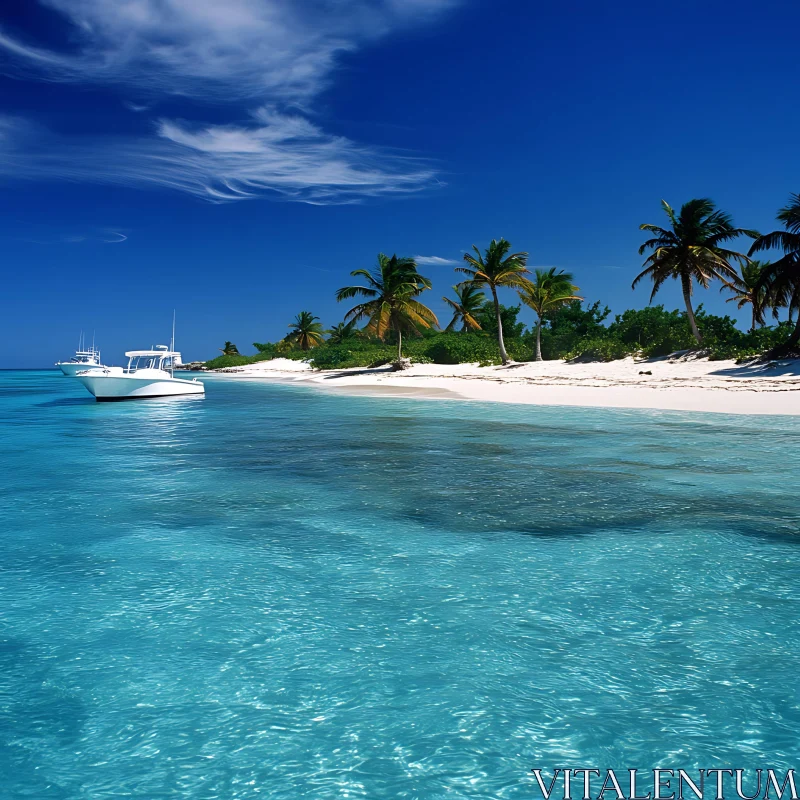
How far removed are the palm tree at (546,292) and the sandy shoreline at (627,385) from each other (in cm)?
472

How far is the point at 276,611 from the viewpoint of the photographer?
4.92 meters

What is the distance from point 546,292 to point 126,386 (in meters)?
28.0

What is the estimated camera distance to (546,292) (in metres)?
43.8

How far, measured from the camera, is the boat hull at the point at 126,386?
27422 millimetres

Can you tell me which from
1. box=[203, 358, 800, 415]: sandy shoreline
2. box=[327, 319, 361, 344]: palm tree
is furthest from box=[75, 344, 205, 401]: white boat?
box=[327, 319, 361, 344]: palm tree

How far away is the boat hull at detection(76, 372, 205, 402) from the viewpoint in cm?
2742

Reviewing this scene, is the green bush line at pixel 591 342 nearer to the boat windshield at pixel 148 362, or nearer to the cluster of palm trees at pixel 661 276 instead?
the cluster of palm trees at pixel 661 276

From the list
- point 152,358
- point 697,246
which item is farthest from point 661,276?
point 152,358

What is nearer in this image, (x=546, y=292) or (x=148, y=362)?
(x=148, y=362)

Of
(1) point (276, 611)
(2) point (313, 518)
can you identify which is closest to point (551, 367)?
(2) point (313, 518)

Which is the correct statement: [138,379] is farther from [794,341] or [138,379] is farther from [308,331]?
[308,331]

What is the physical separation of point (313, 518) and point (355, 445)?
6.54m

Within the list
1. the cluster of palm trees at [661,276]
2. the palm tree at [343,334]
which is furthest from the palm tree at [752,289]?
the palm tree at [343,334]

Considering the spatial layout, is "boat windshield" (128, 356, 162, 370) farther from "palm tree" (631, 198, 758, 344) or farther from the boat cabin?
"palm tree" (631, 198, 758, 344)
